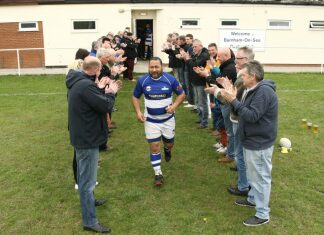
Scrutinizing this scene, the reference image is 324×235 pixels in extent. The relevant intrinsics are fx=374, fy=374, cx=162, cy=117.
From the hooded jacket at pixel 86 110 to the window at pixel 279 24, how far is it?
58.7 feet

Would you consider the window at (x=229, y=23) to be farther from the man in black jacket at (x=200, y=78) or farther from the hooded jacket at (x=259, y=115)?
the hooded jacket at (x=259, y=115)

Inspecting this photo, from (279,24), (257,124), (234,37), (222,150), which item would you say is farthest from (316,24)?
(257,124)

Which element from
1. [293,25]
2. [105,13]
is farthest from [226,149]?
[293,25]

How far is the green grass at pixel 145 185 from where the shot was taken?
4777mm

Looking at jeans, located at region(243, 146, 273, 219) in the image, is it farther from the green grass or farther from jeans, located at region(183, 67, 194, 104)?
jeans, located at region(183, 67, 194, 104)

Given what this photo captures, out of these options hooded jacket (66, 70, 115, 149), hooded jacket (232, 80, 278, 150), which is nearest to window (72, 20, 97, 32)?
hooded jacket (66, 70, 115, 149)

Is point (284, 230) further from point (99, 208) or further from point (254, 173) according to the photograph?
point (99, 208)

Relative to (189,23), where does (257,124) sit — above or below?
below

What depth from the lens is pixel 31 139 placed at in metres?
8.35

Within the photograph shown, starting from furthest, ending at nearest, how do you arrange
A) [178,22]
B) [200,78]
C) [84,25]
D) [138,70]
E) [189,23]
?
[189,23]
[178,22]
[84,25]
[138,70]
[200,78]

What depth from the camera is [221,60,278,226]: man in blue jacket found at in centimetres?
426

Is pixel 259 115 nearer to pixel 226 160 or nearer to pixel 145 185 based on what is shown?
pixel 145 185

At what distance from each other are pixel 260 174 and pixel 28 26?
17.9 m

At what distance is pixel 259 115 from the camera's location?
423cm
